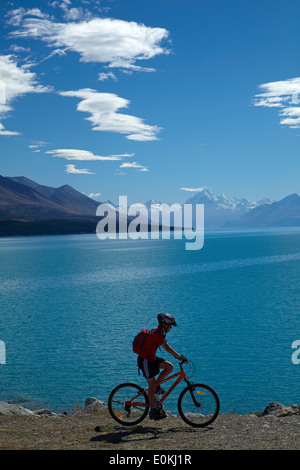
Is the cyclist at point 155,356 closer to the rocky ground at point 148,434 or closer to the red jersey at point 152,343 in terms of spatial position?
the red jersey at point 152,343

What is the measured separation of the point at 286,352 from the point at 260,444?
26.4 metres

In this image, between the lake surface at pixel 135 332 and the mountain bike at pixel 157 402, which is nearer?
the mountain bike at pixel 157 402

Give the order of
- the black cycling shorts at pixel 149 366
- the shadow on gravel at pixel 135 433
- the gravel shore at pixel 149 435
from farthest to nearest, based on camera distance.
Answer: the black cycling shorts at pixel 149 366 → the shadow on gravel at pixel 135 433 → the gravel shore at pixel 149 435

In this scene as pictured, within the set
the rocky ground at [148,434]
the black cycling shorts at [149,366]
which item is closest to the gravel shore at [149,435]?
the rocky ground at [148,434]

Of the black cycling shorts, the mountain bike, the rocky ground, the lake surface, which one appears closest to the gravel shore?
the rocky ground

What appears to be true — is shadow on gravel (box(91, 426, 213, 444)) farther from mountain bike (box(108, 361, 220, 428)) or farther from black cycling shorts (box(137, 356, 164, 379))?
black cycling shorts (box(137, 356, 164, 379))

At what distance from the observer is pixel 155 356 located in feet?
38.9

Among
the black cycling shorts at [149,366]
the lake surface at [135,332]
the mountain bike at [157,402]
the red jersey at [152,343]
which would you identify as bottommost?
the lake surface at [135,332]

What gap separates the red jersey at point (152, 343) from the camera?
11.6 meters

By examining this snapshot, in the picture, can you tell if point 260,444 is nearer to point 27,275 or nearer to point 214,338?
point 214,338

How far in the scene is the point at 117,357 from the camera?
34438 millimetres

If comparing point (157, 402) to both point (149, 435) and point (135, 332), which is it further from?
point (135, 332)

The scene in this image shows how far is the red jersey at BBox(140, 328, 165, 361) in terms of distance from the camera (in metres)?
11.6

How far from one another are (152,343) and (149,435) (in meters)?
2.59
